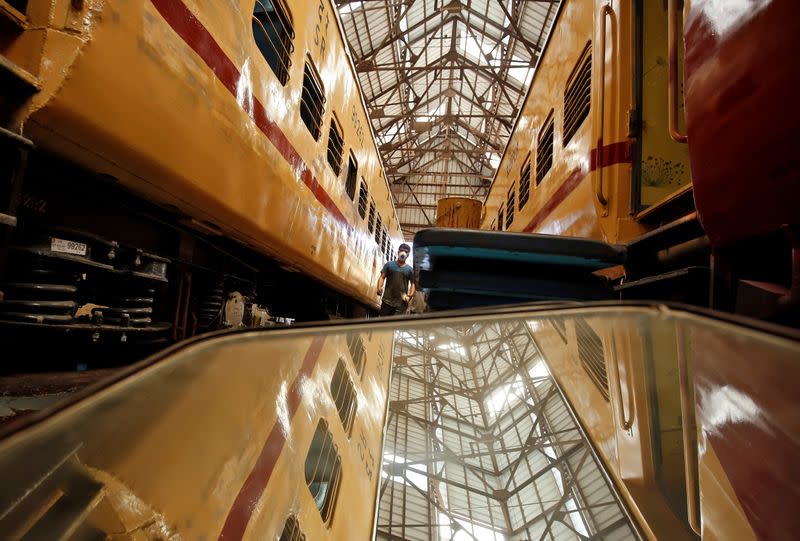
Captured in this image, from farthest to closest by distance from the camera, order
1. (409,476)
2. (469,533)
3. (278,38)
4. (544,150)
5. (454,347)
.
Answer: (544,150) → (278,38) → (454,347) → (409,476) → (469,533)

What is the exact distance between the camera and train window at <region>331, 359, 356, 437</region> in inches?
40.1

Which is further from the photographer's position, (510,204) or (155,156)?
(510,204)

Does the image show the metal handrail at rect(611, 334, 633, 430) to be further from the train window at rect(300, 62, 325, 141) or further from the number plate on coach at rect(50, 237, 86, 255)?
the train window at rect(300, 62, 325, 141)

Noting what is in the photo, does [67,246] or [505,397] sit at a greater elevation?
[67,246]

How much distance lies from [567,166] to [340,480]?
2894mm

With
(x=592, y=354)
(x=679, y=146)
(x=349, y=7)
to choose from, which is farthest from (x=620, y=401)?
(x=349, y=7)

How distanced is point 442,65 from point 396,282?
10580 mm

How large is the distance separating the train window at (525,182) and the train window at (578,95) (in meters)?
1.21

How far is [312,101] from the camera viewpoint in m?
3.21

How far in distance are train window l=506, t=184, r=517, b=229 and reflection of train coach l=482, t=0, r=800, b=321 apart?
1.25 metres

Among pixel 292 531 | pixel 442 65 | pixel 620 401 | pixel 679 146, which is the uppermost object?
pixel 442 65

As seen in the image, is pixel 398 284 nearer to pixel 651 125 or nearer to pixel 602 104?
pixel 602 104

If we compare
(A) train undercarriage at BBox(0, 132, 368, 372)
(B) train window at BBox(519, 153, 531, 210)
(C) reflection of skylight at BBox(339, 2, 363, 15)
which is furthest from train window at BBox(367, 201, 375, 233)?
(C) reflection of skylight at BBox(339, 2, 363, 15)

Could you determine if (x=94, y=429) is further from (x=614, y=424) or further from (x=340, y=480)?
(x=614, y=424)
